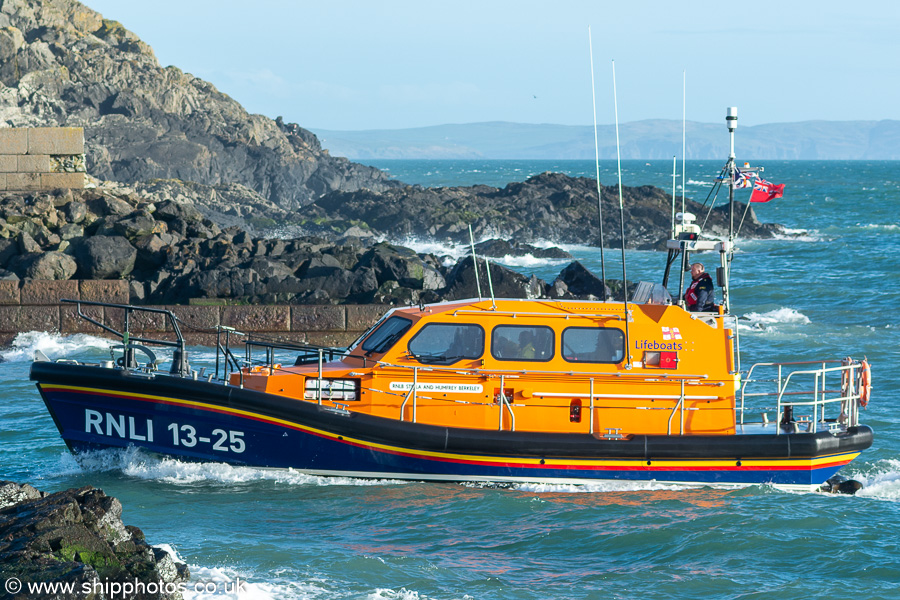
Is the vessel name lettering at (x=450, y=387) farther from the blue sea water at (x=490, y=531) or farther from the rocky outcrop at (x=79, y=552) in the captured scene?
the rocky outcrop at (x=79, y=552)

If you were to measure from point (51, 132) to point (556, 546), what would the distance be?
62.7 feet

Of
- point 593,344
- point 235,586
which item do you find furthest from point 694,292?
point 235,586

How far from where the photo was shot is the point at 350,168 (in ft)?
241

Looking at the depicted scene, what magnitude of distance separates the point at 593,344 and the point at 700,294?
4.11ft

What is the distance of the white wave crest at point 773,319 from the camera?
19812mm

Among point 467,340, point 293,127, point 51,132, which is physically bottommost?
point 467,340

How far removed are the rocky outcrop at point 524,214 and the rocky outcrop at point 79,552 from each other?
109ft

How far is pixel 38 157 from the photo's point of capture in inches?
893

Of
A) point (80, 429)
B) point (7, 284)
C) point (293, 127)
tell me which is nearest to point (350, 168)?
point (293, 127)

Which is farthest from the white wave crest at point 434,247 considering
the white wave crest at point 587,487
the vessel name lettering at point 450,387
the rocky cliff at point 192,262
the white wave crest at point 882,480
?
the white wave crest at point 587,487

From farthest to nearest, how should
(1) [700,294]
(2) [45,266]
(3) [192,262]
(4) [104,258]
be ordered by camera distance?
(3) [192,262] → (4) [104,258] → (2) [45,266] → (1) [700,294]

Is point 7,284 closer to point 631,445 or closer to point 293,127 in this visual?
point 631,445

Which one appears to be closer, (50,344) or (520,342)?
(520,342)

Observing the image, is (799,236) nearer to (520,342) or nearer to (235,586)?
(520,342)
